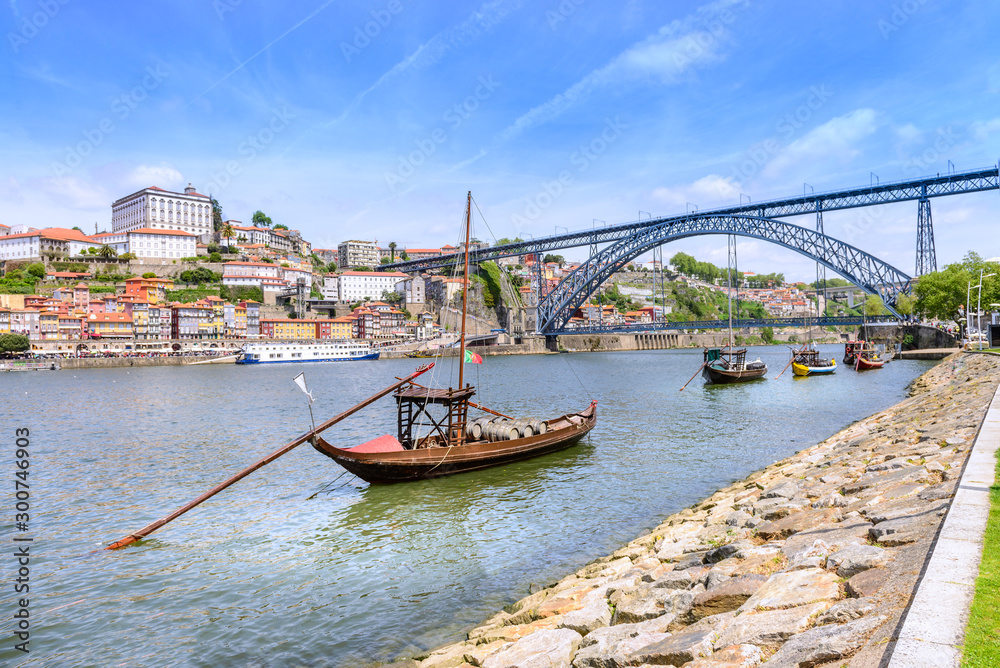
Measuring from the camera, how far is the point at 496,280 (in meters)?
98.8

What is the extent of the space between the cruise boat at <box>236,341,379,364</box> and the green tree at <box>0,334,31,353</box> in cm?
2287

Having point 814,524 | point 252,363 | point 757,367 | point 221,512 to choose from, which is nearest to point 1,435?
point 221,512

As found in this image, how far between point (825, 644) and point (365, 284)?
11220 cm

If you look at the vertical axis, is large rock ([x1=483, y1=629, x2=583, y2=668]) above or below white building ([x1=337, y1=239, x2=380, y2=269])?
below

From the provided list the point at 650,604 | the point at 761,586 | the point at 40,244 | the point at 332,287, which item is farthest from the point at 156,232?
the point at 761,586

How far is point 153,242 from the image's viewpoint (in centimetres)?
10106

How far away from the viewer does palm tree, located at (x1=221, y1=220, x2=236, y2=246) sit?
365ft

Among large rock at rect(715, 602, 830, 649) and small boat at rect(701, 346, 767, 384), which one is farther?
small boat at rect(701, 346, 767, 384)

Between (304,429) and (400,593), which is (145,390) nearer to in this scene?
(304,429)

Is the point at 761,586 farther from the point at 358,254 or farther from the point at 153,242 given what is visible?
the point at 358,254

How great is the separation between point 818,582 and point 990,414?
757cm

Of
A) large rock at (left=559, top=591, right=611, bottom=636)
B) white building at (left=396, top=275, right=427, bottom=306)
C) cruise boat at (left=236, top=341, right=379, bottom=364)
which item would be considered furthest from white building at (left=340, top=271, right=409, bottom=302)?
large rock at (left=559, top=591, right=611, bottom=636)

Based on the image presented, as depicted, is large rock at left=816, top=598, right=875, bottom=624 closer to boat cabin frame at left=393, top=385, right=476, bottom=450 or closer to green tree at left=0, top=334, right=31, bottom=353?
boat cabin frame at left=393, top=385, right=476, bottom=450

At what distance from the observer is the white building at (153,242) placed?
101m
